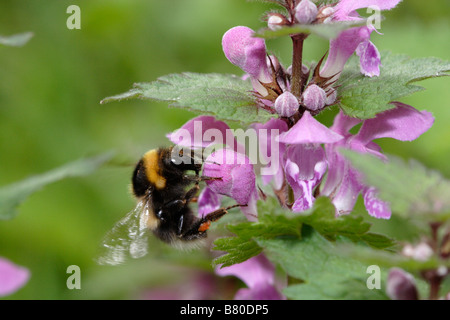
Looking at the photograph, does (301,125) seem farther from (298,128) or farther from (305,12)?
(305,12)

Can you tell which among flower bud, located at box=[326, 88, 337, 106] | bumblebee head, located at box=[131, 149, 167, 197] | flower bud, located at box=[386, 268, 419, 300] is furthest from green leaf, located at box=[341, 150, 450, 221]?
bumblebee head, located at box=[131, 149, 167, 197]

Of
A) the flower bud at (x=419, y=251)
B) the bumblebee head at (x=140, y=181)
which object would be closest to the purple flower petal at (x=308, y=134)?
the flower bud at (x=419, y=251)

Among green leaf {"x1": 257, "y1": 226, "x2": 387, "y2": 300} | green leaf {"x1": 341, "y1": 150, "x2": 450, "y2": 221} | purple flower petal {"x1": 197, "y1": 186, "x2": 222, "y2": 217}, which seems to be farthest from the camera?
purple flower petal {"x1": 197, "y1": 186, "x2": 222, "y2": 217}

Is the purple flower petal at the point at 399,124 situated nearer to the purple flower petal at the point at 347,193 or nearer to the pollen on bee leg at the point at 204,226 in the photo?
the purple flower petal at the point at 347,193

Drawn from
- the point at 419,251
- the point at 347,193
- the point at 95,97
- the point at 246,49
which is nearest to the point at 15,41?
the point at 246,49

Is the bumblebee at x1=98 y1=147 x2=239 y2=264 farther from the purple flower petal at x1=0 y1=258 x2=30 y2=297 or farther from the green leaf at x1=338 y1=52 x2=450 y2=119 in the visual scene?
the purple flower petal at x1=0 y1=258 x2=30 y2=297
